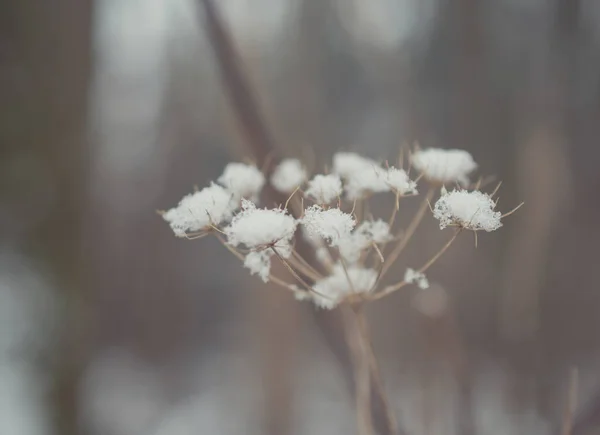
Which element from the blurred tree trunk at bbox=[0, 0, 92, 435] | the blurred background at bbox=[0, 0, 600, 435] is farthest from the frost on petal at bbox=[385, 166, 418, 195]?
the blurred tree trunk at bbox=[0, 0, 92, 435]

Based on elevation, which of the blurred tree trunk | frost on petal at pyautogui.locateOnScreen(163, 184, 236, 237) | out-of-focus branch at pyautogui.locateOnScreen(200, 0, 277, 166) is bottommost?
frost on petal at pyautogui.locateOnScreen(163, 184, 236, 237)

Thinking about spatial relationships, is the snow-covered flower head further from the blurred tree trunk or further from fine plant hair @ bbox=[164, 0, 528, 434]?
the blurred tree trunk

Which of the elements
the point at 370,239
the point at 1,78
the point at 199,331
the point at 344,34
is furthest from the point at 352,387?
the point at 199,331

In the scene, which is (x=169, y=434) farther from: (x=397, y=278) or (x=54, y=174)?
(x=54, y=174)

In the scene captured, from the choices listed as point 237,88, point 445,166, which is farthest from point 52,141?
point 445,166

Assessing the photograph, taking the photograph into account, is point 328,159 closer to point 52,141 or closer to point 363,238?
point 52,141

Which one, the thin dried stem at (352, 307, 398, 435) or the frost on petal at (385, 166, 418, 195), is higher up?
the frost on petal at (385, 166, 418, 195)
